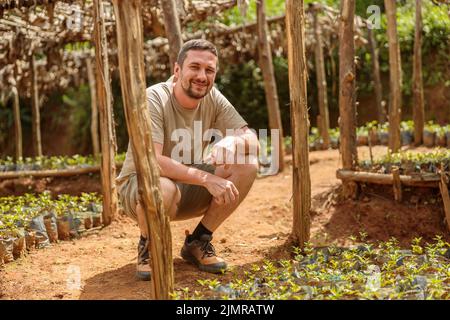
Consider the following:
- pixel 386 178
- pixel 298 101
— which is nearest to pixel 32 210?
pixel 298 101

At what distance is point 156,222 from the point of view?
3.67m

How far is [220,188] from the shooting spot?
175 inches

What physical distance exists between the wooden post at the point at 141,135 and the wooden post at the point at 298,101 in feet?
5.91

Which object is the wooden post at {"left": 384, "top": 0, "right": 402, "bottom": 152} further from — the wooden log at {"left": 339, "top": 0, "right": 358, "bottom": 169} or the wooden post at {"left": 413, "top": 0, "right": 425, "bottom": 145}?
the wooden log at {"left": 339, "top": 0, "right": 358, "bottom": 169}

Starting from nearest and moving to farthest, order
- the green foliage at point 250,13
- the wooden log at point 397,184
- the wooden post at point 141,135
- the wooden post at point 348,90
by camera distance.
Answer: the wooden post at point 141,135
the wooden log at point 397,184
the wooden post at point 348,90
the green foliage at point 250,13

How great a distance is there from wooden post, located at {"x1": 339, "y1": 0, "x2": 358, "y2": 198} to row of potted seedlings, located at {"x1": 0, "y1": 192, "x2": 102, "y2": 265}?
2.70m

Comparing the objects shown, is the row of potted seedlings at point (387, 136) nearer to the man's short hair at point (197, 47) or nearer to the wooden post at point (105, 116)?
the wooden post at point (105, 116)

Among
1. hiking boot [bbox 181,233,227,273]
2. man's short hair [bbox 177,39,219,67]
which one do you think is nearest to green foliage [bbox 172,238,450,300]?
hiking boot [bbox 181,233,227,273]

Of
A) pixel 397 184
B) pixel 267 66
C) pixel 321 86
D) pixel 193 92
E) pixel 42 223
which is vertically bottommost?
pixel 42 223

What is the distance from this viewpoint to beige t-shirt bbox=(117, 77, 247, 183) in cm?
475

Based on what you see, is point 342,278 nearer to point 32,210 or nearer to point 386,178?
point 386,178

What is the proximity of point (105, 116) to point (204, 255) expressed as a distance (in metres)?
2.33

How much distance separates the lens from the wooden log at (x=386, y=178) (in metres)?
6.25

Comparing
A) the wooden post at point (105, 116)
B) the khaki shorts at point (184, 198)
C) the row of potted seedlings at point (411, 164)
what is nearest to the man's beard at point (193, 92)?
the khaki shorts at point (184, 198)
